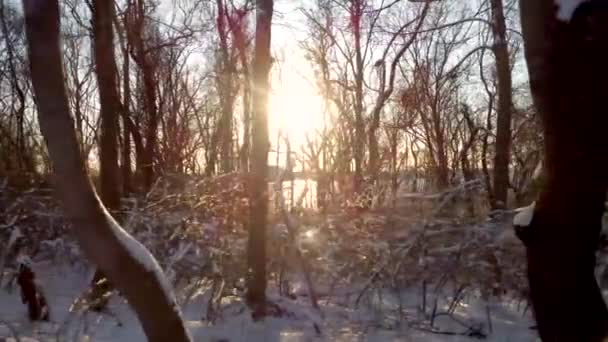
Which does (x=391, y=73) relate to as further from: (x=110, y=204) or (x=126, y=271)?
(x=126, y=271)

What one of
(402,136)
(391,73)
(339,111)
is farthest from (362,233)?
(402,136)

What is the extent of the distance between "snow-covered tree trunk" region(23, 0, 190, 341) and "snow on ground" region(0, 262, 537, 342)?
2.58m

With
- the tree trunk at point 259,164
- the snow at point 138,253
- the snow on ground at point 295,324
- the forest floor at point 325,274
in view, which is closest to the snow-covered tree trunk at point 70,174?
the snow at point 138,253

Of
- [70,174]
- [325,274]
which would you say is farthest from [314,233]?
[70,174]

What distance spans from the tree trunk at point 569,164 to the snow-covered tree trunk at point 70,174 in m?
2.25

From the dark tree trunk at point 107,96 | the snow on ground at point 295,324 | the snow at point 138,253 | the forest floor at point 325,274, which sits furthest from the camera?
the dark tree trunk at point 107,96

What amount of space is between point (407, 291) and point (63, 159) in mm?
4748

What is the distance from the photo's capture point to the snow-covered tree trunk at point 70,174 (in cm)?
368

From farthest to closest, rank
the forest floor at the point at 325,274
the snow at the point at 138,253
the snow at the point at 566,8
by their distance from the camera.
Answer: the forest floor at the point at 325,274 → the snow at the point at 138,253 → the snow at the point at 566,8

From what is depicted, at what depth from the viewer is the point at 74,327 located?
21.9 feet

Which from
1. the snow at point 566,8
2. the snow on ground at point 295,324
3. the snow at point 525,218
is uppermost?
the snow at point 566,8

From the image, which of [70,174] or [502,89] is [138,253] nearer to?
[70,174]

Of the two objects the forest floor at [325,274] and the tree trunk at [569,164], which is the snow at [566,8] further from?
the forest floor at [325,274]

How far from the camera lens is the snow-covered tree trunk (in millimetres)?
3684
